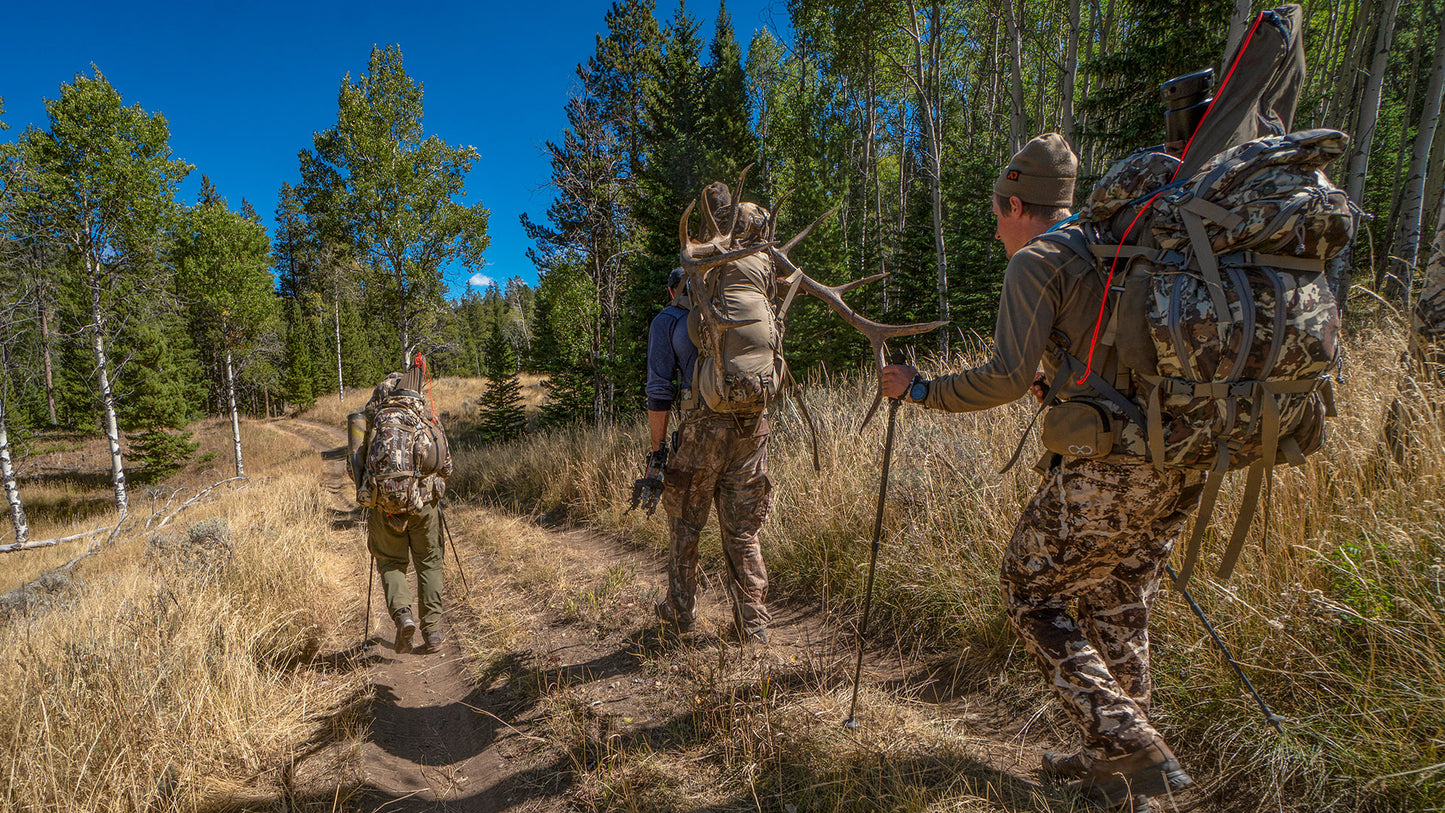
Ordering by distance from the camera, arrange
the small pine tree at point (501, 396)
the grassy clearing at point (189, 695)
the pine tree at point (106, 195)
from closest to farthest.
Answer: the grassy clearing at point (189, 695), the pine tree at point (106, 195), the small pine tree at point (501, 396)

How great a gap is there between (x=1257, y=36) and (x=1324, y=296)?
2.76 feet

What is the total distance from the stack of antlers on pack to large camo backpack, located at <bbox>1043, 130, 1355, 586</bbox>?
4141mm

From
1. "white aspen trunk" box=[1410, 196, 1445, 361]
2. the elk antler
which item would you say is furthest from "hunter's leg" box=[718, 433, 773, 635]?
"white aspen trunk" box=[1410, 196, 1445, 361]

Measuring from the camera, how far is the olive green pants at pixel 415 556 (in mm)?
4324

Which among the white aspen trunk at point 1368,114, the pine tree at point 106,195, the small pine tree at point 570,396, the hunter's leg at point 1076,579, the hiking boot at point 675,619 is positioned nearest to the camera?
the hunter's leg at point 1076,579

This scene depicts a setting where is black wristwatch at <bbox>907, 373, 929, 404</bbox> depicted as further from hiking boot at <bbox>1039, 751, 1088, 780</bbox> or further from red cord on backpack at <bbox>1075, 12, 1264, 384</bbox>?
hiking boot at <bbox>1039, 751, 1088, 780</bbox>

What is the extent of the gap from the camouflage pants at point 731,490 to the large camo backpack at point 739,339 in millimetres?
206

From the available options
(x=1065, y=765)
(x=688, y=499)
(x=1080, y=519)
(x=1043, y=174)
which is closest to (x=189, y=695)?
(x=688, y=499)

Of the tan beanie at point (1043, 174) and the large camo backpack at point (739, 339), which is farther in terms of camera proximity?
the large camo backpack at point (739, 339)

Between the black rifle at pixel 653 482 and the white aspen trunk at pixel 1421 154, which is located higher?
the white aspen trunk at pixel 1421 154

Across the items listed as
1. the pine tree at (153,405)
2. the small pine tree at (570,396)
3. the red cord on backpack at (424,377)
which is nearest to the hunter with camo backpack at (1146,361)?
the red cord on backpack at (424,377)

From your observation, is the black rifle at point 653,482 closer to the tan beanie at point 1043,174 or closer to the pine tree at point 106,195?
the tan beanie at point 1043,174

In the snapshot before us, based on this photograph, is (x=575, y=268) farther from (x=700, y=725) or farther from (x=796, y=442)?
(x=700, y=725)

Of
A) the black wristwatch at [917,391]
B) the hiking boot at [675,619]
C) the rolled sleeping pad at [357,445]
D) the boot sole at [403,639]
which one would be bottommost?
the boot sole at [403,639]
